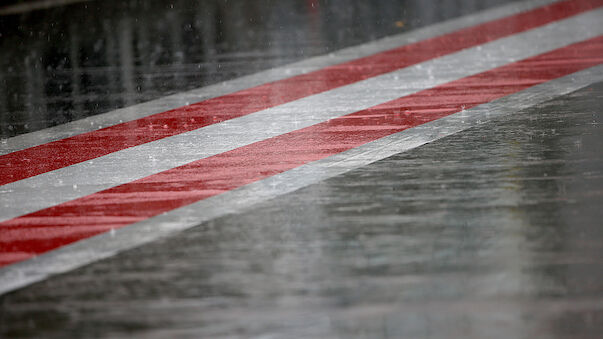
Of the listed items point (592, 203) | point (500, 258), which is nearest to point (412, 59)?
point (592, 203)

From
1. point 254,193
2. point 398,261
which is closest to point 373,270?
point 398,261

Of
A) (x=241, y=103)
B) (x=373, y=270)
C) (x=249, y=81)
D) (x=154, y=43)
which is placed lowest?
(x=373, y=270)

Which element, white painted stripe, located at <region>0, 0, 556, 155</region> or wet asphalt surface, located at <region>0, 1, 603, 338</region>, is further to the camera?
white painted stripe, located at <region>0, 0, 556, 155</region>

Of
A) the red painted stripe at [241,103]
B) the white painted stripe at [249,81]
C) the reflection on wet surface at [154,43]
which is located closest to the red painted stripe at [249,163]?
the red painted stripe at [241,103]

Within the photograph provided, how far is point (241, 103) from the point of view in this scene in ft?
20.5

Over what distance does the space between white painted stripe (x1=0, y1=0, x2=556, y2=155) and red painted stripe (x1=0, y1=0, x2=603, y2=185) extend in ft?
0.39

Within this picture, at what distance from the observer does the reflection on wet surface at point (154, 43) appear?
271 inches

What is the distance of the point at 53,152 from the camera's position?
5121 mm

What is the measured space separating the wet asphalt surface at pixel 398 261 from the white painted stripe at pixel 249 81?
208 cm

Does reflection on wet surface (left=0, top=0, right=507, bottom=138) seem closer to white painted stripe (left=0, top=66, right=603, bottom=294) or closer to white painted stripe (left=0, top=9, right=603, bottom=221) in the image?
white painted stripe (left=0, top=9, right=603, bottom=221)

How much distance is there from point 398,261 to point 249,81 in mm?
4180

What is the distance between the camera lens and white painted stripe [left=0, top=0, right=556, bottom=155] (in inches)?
221

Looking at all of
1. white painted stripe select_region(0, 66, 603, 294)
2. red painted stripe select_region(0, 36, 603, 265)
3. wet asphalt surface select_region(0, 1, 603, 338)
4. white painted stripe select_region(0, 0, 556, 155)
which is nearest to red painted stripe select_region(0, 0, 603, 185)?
white painted stripe select_region(0, 0, 556, 155)

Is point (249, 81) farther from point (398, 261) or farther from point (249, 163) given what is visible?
point (398, 261)
